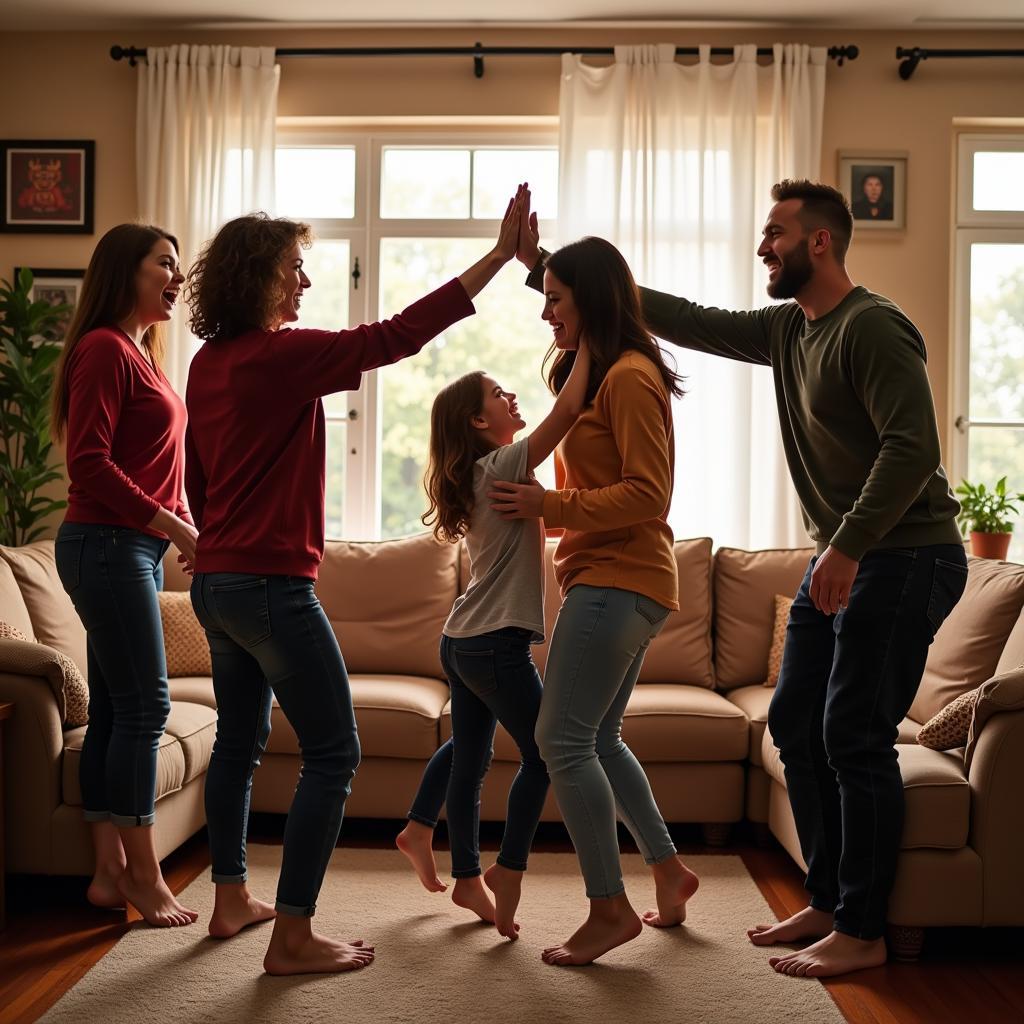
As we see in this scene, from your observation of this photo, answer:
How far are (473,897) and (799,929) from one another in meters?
0.74

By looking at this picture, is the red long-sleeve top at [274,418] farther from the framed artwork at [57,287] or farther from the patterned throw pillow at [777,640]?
the framed artwork at [57,287]

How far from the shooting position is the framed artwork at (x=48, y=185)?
4.68 metres

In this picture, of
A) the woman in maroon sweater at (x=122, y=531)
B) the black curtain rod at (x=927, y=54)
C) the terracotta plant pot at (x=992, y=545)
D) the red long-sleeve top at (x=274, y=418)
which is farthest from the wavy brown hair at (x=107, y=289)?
the black curtain rod at (x=927, y=54)

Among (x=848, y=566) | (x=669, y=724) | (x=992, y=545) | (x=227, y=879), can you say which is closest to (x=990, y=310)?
(x=992, y=545)

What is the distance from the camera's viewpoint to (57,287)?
469 cm

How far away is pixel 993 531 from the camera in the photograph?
4.13 metres

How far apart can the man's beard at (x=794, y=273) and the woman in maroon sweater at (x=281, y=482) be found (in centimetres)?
64

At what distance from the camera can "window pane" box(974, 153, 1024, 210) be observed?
4719 mm

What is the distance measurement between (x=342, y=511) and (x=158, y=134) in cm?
170

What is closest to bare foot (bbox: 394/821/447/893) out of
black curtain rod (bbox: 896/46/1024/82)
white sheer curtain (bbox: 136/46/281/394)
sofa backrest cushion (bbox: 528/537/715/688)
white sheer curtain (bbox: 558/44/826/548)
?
sofa backrest cushion (bbox: 528/537/715/688)

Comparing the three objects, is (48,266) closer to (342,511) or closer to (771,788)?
(342,511)

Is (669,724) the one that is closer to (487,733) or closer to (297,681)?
(487,733)

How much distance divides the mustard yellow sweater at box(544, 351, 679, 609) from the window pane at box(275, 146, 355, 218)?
9.28 feet

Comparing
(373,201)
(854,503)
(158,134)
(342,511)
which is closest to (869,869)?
(854,503)
